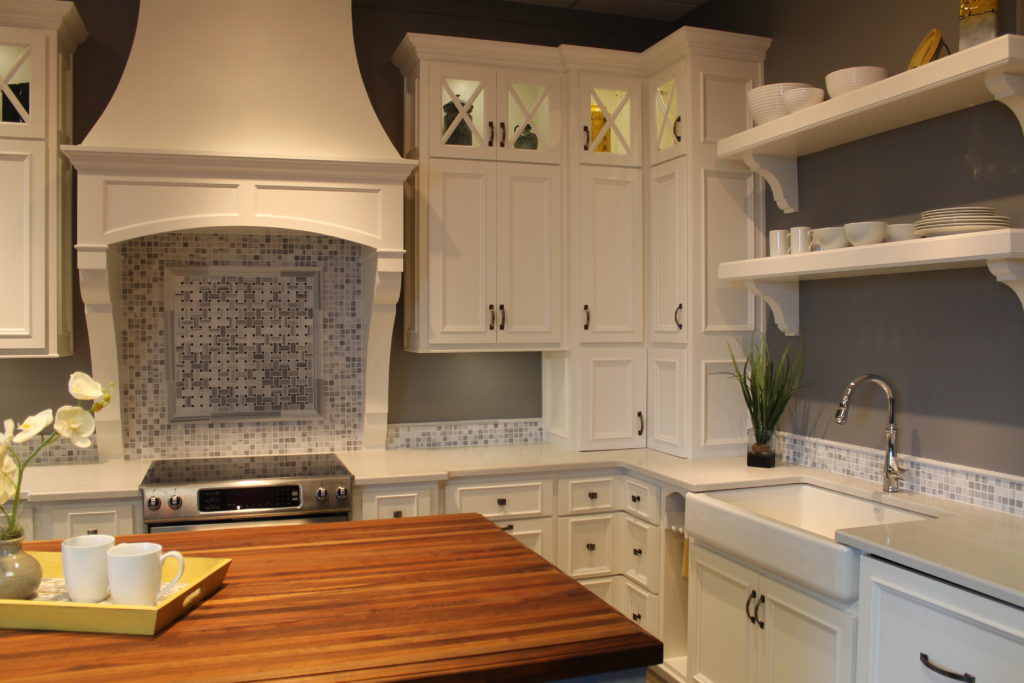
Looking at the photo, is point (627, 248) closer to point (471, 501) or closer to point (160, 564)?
point (471, 501)

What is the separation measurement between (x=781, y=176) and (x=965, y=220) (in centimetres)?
118

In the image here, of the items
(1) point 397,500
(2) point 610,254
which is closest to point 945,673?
(1) point 397,500

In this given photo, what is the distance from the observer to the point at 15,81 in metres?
3.32

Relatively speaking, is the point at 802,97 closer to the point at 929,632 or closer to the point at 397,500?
the point at 929,632

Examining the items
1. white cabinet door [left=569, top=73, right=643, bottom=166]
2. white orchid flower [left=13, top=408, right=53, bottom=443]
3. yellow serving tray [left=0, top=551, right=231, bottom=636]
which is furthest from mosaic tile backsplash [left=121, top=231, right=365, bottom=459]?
yellow serving tray [left=0, top=551, right=231, bottom=636]

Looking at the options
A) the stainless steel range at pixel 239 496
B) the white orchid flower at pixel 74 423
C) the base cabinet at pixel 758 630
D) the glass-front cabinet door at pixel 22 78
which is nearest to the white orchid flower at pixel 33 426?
the white orchid flower at pixel 74 423

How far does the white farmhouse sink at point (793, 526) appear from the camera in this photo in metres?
2.32

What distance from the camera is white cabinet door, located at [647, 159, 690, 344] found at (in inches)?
146

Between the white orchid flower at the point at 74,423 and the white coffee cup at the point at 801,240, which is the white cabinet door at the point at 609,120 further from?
the white orchid flower at the point at 74,423

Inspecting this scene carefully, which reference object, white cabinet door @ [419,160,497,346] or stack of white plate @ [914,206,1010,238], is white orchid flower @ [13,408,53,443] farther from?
stack of white plate @ [914,206,1010,238]

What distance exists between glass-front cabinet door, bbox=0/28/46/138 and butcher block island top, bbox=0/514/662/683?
7.31 ft

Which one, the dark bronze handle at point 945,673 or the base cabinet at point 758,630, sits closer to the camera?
the dark bronze handle at point 945,673

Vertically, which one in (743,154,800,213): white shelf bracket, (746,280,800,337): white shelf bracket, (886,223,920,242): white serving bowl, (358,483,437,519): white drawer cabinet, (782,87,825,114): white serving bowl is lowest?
(358,483,437,519): white drawer cabinet

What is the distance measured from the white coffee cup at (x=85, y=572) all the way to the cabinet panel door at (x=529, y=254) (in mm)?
2426
